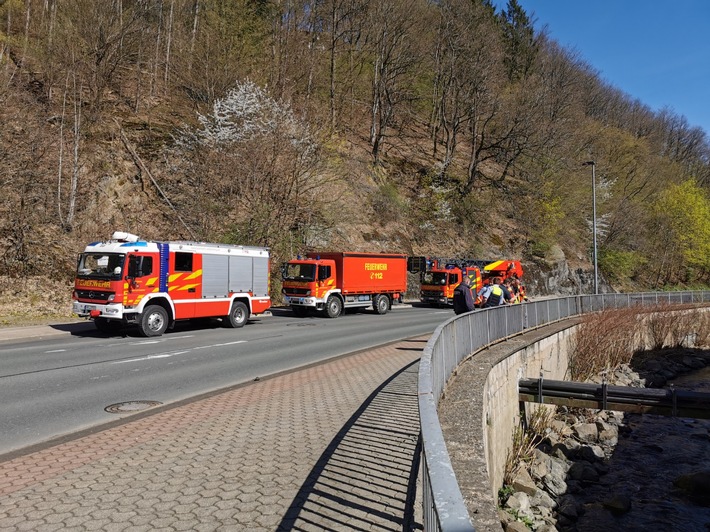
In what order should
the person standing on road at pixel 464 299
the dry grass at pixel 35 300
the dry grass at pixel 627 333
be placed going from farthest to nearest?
the dry grass at pixel 35 300 < the dry grass at pixel 627 333 < the person standing on road at pixel 464 299

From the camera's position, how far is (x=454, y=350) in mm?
9234

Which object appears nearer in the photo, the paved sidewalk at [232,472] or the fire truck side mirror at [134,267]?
the paved sidewalk at [232,472]

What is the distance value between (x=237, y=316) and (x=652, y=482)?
47.7 ft

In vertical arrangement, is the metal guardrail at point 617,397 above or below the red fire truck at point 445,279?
below

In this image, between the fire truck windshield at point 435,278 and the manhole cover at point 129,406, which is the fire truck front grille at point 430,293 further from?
the manhole cover at point 129,406

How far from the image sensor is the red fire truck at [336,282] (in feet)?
80.6

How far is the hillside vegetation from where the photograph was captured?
2734cm

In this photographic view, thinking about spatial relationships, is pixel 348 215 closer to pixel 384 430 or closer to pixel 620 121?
pixel 384 430

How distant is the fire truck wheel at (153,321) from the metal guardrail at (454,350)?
10531mm

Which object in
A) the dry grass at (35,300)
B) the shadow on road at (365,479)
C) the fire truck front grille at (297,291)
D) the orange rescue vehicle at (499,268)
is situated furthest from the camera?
the orange rescue vehicle at (499,268)

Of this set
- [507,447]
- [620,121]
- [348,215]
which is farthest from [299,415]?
[620,121]

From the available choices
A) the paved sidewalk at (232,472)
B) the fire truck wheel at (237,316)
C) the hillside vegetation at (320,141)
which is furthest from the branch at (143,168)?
the paved sidewalk at (232,472)

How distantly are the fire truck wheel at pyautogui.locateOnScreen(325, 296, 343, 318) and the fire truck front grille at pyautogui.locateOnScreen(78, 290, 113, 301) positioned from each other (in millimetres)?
10965

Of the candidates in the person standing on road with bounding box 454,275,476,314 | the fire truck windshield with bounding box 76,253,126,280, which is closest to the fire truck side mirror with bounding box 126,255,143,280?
the fire truck windshield with bounding box 76,253,126,280
